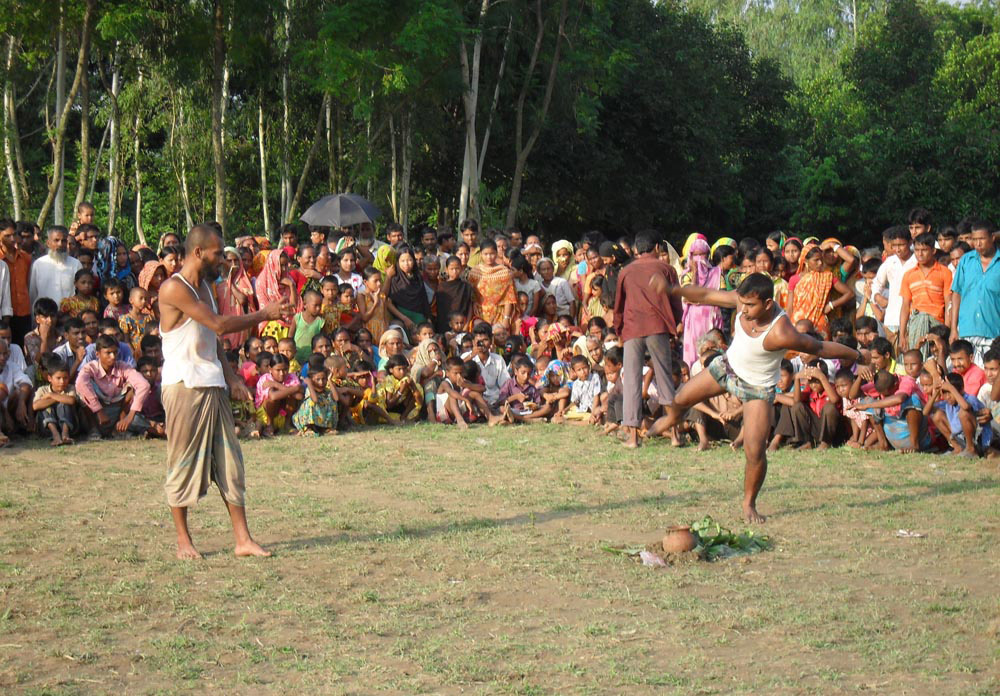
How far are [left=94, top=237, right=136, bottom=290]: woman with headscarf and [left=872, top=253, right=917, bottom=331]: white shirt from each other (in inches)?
324

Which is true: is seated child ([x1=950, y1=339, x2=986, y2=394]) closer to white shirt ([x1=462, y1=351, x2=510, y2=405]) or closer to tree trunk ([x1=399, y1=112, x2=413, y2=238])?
white shirt ([x1=462, y1=351, x2=510, y2=405])

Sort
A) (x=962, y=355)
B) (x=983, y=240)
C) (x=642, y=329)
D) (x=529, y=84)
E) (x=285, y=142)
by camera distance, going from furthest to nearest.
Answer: (x=529, y=84), (x=285, y=142), (x=983, y=240), (x=642, y=329), (x=962, y=355)

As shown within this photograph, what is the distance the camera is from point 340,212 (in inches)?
674

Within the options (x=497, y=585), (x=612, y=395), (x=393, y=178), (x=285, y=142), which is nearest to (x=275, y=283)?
(x=612, y=395)

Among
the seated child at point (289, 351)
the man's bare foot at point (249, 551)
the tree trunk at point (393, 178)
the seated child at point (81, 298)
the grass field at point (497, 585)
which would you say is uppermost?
the tree trunk at point (393, 178)

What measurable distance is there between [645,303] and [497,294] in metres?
3.45

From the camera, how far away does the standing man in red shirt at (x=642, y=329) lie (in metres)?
11.6

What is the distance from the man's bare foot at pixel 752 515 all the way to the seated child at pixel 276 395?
218 inches

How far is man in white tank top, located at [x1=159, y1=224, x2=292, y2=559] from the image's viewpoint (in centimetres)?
710

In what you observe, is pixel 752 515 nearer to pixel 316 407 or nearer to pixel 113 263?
pixel 316 407

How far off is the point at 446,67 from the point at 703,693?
1949cm

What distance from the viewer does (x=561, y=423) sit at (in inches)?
527

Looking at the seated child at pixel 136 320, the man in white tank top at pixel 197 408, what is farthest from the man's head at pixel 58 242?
the man in white tank top at pixel 197 408

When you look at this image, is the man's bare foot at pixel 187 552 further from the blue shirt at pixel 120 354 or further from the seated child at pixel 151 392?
the blue shirt at pixel 120 354
